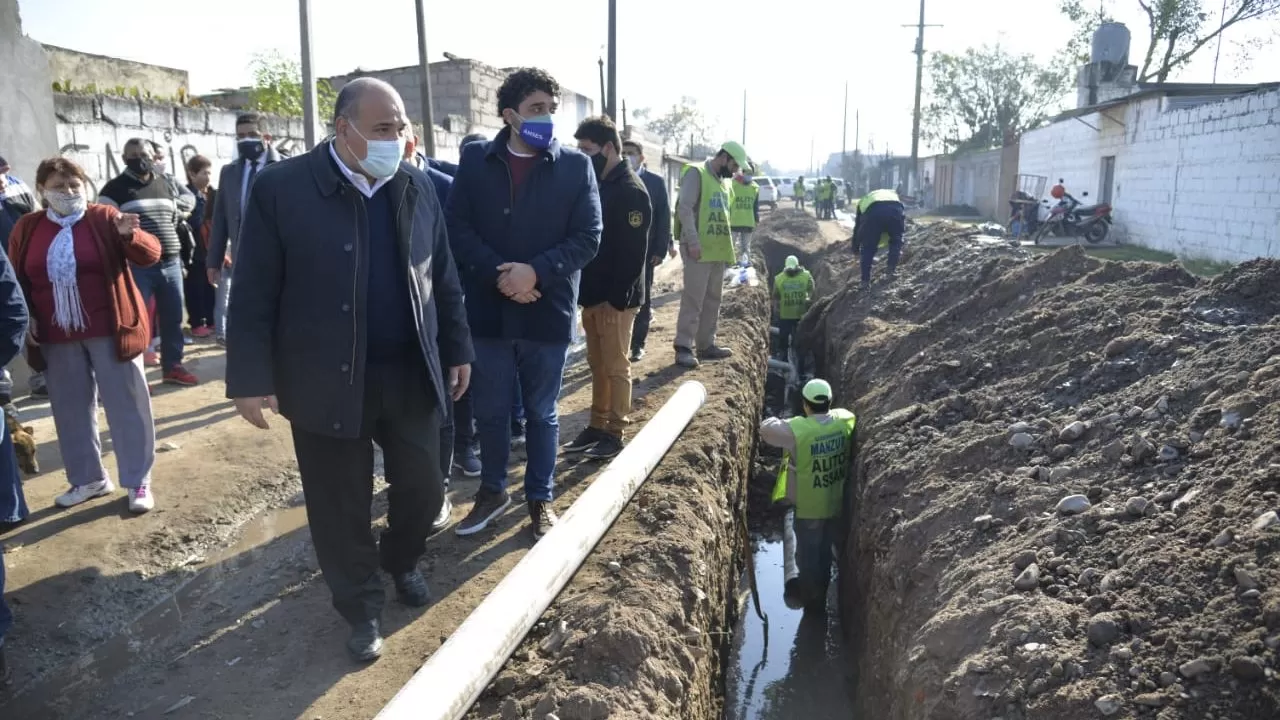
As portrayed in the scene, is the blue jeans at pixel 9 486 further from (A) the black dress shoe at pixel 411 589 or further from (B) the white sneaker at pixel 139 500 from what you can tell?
(A) the black dress shoe at pixel 411 589

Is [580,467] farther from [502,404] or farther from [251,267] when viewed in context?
[251,267]

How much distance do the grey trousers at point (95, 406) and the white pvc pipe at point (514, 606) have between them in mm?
2269

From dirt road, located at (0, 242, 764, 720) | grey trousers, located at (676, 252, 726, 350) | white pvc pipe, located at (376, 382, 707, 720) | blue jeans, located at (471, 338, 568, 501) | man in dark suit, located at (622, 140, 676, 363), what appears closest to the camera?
white pvc pipe, located at (376, 382, 707, 720)

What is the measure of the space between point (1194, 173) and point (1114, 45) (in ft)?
44.0

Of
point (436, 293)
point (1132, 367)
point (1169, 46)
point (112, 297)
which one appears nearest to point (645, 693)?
point (436, 293)

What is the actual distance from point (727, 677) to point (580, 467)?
162 cm

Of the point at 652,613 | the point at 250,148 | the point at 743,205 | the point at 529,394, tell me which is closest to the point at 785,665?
the point at 652,613

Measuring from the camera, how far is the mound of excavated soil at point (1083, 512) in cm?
262

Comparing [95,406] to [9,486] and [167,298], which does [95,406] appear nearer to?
[9,486]

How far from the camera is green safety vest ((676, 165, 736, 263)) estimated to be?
22.7ft

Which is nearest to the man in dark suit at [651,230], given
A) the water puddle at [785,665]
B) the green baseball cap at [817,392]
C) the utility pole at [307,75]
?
the green baseball cap at [817,392]

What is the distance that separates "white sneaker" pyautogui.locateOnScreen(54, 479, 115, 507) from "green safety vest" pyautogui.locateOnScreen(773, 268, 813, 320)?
10331 millimetres

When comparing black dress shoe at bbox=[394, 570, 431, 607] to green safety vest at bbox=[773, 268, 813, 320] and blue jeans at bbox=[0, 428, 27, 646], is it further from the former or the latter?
green safety vest at bbox=[773, 268, 813, 320]

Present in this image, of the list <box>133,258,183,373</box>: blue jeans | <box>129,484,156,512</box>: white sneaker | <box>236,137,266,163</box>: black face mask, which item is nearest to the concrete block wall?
<box>236,137,266,163</box>: black face mask
